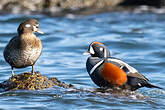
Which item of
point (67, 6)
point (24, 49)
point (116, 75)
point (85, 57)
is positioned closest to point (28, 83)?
point (24, 49)

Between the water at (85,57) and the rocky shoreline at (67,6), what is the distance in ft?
1.95

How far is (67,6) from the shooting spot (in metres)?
17.8

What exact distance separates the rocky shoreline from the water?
59 centimetres

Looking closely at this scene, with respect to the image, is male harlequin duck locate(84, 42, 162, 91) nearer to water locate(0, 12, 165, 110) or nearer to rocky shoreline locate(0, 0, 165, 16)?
water locate(0, 12, 165, 110)

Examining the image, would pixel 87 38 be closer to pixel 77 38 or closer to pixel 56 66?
pixel 77 38

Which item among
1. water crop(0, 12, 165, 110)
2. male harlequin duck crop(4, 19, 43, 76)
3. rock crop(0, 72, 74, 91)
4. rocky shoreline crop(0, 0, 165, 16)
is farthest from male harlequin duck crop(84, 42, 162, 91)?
rocky shoreline crop(0, 0, 165, 16)

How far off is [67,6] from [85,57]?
585 cm

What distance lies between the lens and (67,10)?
17.7m

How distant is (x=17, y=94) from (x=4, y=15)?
983 centimetres

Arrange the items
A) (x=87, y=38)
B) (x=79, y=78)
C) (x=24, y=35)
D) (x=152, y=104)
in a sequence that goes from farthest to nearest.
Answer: (x=87, y=38) → (x=79, y=78) → (x=24, y=35) → (x=152, y=104)

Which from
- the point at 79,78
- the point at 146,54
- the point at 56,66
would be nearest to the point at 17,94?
the point at 79,78

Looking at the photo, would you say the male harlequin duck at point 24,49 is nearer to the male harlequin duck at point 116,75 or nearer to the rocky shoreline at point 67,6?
the male harlequin duck at point 116,75

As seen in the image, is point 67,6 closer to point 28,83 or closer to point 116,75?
point 28,83

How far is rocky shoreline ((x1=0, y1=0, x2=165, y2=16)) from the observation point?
17.4m
